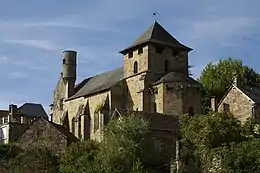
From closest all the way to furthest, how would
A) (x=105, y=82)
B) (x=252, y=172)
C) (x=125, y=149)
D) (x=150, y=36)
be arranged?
(x=252, y=172) → (x=125, y=149) → (x=150, y=36) → (x=105, y=82)

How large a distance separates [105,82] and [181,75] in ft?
34.7

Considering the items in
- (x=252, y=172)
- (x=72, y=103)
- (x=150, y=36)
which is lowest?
(x=252, y=172)

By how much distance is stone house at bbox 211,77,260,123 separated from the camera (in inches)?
2073

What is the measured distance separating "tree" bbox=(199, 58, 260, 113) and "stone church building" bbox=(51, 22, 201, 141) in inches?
273

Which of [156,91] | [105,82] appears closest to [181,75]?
[156,91]

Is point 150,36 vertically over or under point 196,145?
over

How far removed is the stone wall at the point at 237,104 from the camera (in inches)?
2100

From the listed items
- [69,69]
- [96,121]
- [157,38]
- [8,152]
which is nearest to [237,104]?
[157,38]

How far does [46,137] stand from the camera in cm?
5275

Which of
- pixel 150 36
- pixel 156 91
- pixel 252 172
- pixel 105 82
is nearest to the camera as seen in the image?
pixel 252 172

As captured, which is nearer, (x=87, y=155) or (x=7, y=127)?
(x=87, y=155)

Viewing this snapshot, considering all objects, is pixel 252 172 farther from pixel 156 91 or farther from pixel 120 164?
pixel 156 91

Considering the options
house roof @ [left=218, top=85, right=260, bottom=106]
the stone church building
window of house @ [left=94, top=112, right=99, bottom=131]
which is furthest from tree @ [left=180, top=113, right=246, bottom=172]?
window of house @ [left=94, top=112, right=99, bottom=131]

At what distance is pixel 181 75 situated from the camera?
61.0 meters
